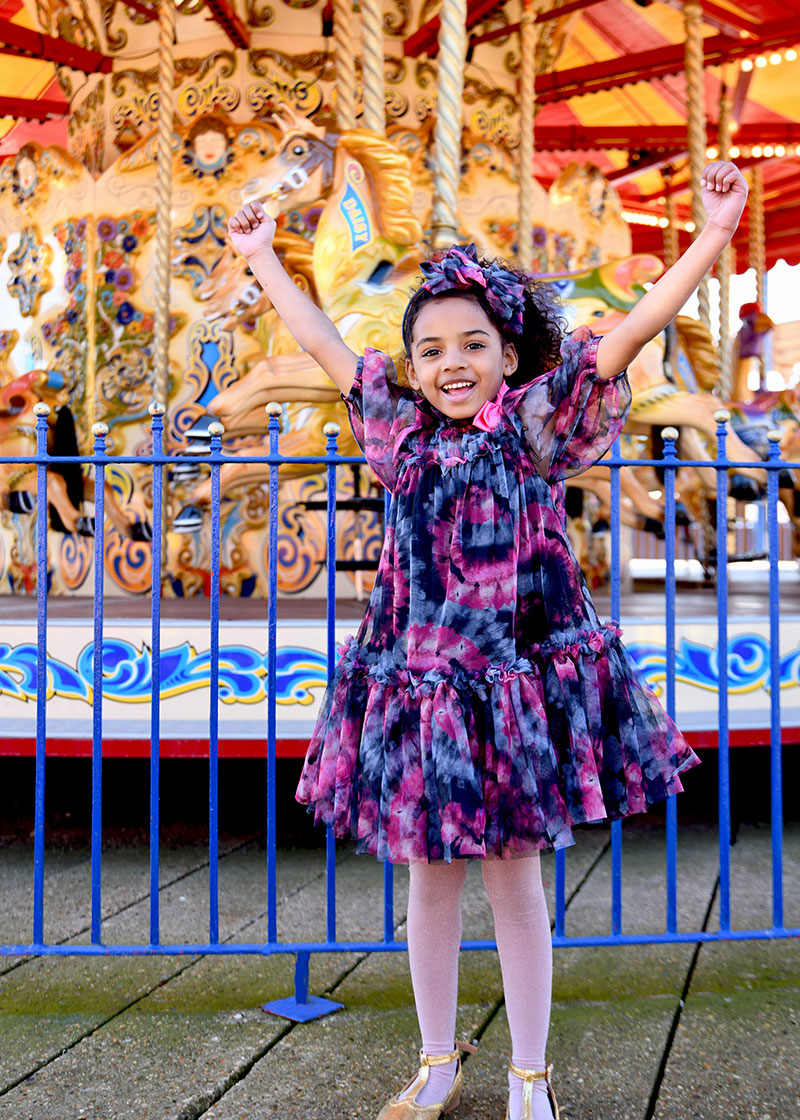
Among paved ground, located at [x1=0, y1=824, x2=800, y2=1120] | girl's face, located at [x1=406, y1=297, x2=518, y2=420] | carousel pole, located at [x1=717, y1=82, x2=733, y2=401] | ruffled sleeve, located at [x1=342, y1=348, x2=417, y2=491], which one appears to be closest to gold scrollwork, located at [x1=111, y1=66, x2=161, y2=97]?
carousel pole, located at [x1=717, y1=82, x2=733, y2=401]

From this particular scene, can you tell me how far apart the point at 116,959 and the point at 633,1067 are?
1203 millimetres

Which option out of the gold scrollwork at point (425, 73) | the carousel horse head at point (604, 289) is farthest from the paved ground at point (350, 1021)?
the gold scrollwork at point (425, 73)

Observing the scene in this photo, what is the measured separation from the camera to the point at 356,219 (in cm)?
443

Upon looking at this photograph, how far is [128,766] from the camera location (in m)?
4.52

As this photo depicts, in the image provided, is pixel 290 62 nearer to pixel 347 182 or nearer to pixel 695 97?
pixel 347 182

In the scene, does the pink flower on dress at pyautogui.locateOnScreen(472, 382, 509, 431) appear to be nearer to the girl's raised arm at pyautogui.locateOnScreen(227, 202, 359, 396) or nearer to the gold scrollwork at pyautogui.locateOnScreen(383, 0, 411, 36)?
the girl's raised arm at pyautogui.locateOnScreen(227, 202, 359, 396)

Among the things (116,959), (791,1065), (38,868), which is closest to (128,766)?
(116,959)

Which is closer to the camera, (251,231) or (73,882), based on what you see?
(251,231)

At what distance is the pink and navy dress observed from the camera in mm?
1361

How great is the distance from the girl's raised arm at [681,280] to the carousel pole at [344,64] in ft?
12.4

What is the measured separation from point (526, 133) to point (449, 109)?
1948mm

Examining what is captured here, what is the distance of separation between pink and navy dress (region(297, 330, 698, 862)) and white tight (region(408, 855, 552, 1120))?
94 mm

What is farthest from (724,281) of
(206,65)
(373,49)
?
(373,49)

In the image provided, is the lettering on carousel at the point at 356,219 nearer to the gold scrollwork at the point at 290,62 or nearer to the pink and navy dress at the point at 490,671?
the gold scrollwork at the point at 290,62
